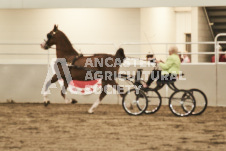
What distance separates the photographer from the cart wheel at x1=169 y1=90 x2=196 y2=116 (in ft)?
48.2

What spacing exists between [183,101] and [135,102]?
1059mm

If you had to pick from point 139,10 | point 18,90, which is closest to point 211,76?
point 139,10

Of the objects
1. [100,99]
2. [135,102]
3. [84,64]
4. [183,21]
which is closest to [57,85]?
[84,64]

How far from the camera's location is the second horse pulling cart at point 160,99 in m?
14.8

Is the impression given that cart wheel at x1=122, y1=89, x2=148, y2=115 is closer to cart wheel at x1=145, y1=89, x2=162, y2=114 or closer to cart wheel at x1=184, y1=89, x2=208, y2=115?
cart wheel at x1=145, y1=89, x2=162, y2=114

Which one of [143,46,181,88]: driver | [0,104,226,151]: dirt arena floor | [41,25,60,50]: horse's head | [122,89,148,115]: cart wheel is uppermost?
[41,25,60,50]: horse's head

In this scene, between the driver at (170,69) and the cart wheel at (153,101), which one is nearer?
the driver at (170,69)

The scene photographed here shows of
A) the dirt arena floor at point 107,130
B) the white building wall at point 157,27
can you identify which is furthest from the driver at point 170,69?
the white building wall at point 157,27

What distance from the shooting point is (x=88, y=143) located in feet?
35.0

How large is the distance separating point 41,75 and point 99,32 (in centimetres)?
319

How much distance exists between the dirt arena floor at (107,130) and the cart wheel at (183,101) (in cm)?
23

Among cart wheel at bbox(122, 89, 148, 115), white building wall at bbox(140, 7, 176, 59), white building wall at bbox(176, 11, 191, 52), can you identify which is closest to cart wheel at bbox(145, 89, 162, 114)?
cart wheel at bbox(122, 89, 148, 115)

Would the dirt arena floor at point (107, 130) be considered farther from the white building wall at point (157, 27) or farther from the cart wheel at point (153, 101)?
the white building wall at point (157, 27)

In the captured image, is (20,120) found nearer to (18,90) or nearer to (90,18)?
(18,90)
